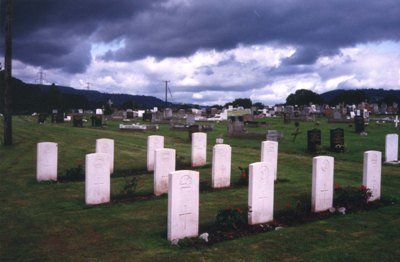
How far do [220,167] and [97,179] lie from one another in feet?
13.4

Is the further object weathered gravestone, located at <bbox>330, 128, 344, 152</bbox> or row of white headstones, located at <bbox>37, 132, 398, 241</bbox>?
weathered gravestone, located at <bbox>330, 128, 344, 152</bbox>

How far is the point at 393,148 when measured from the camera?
18.4 m

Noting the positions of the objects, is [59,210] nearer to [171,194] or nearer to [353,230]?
[171,194]

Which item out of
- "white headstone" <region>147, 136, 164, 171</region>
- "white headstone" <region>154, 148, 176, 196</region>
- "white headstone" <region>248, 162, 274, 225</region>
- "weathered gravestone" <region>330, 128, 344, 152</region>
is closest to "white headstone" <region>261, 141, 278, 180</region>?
"white headstone" <region>154, 148, 176, 196</region>

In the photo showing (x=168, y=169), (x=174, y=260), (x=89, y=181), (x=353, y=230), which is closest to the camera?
(x=174, y=260)

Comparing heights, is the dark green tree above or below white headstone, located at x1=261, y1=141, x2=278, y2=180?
above

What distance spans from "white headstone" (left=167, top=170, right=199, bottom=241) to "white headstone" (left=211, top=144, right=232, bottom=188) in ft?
16.2

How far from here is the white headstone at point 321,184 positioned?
10.2 m

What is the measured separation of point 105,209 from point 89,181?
939 mm

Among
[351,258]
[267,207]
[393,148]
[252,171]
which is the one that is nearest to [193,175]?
[252,171]

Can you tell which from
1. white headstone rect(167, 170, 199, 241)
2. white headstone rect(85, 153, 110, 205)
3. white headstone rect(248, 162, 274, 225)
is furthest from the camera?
white headstone rect(85, 153, 110, 205)

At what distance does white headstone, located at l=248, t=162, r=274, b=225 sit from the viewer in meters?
9.05

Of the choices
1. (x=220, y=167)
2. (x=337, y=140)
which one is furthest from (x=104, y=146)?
(x=337, y=140)

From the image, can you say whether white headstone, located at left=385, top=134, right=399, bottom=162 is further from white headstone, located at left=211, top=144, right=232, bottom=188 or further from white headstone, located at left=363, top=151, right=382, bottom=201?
white headstone, located at left=211, top=144, right=232, bottom=188
